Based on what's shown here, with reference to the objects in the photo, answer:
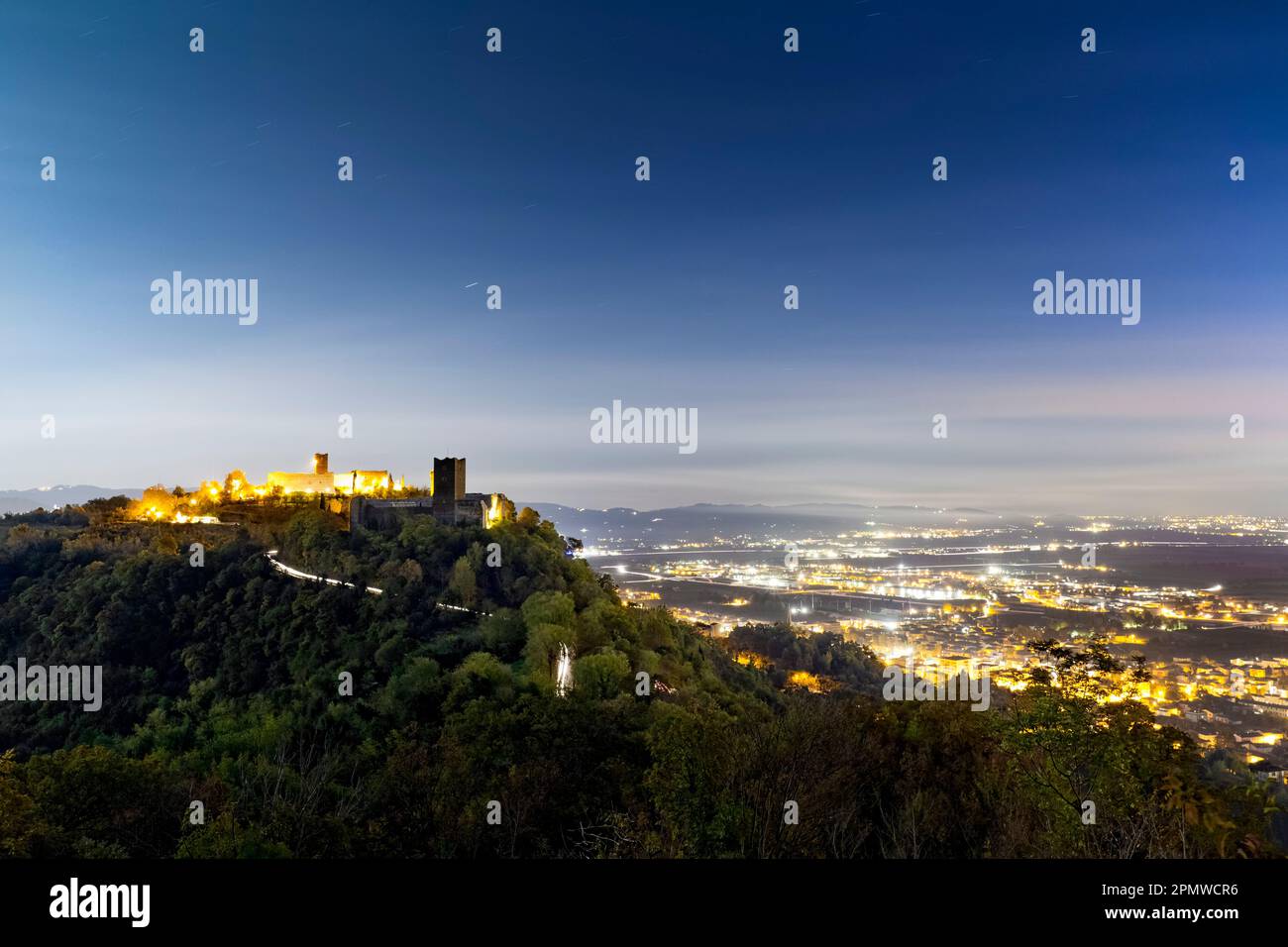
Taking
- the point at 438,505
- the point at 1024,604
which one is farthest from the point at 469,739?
the point at 1024,604

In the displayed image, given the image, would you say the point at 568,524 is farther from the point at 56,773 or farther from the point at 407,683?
the point at 56,773

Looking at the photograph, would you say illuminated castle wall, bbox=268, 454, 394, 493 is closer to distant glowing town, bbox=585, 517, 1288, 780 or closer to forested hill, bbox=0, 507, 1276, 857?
forested hill, bbox=0, 507, 1276, 857

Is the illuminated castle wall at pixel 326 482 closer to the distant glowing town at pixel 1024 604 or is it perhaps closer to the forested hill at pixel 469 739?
the forested hill at pixel 469 739

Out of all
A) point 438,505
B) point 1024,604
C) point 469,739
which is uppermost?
point 438,505

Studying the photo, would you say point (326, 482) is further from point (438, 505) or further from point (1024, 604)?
point (1024, 604)

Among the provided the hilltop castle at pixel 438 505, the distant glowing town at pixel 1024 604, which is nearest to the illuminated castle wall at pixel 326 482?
the hilltop castle at pixel 438 505

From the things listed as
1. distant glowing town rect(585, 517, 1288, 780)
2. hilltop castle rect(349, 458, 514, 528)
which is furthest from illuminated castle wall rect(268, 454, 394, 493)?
distant glowing town rect(585, 517, 1288, 780)

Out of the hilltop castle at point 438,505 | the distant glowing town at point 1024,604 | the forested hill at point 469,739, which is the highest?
the hilltop castle at point 438,505
